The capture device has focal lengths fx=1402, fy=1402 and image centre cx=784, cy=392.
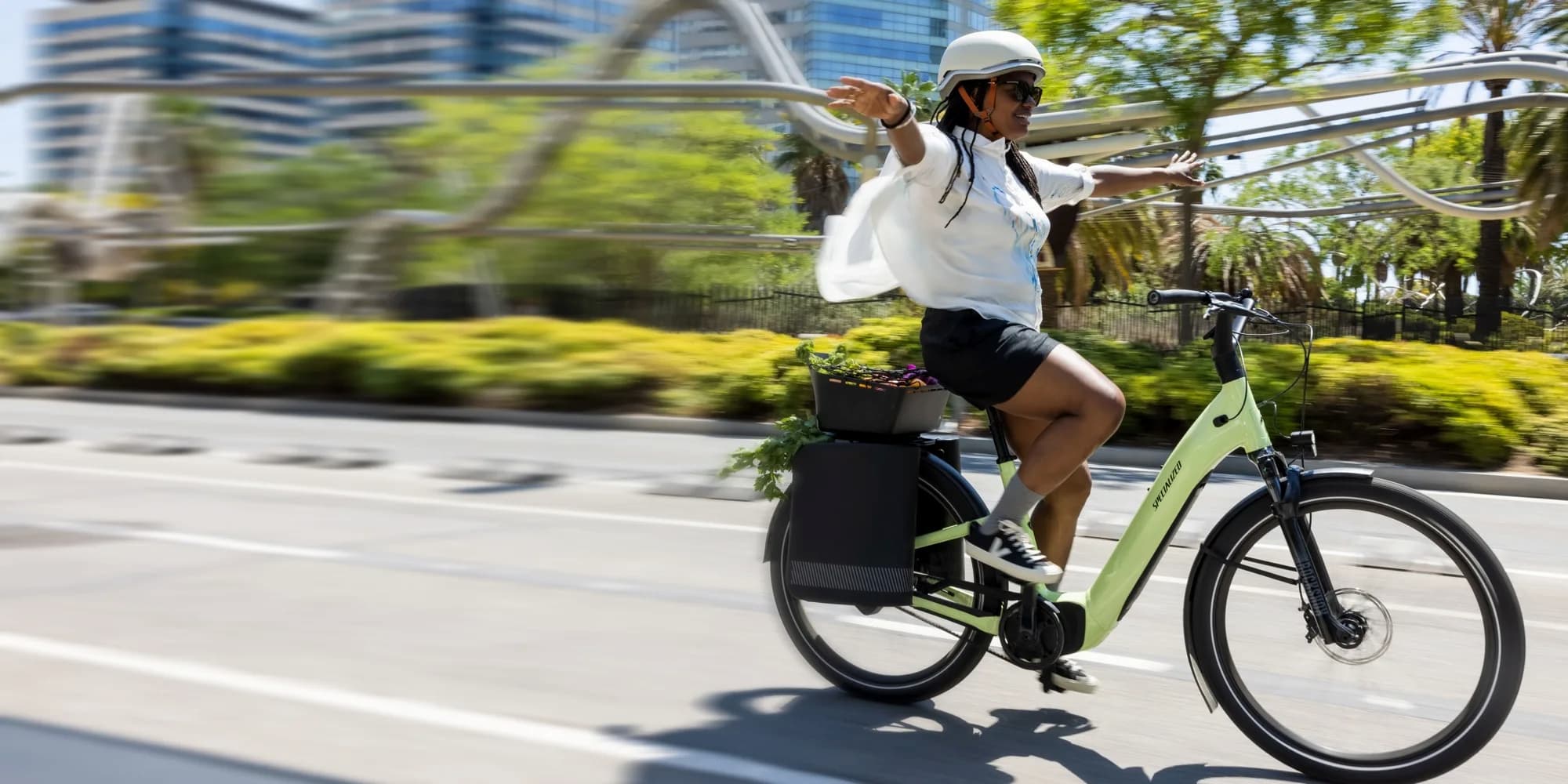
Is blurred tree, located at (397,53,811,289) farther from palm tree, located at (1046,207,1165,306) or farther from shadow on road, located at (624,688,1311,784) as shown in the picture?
shadow on road, located at (624,688,1311,784)

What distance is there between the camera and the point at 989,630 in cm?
386

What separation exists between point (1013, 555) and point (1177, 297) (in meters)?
0.79

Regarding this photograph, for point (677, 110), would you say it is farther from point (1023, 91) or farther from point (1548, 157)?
point (1023, 91)

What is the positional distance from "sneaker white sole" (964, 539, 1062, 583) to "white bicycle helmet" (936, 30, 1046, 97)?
1225mm

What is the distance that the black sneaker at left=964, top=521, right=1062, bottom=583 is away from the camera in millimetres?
3656

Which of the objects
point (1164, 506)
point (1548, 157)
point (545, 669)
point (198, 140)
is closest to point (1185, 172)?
point (1164, 506)

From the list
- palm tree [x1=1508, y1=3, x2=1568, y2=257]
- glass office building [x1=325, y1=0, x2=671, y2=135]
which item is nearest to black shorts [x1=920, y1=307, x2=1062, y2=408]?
palm tree [x1=1508, y1=3, x2=1568, y2=257]

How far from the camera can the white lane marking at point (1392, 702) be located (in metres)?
3.29

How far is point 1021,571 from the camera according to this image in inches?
144

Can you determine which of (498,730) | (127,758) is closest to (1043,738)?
(498,730)

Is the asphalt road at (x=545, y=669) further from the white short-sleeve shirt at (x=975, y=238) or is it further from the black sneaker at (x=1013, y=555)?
the white short-sleeve shirt at (x=975, y=238)

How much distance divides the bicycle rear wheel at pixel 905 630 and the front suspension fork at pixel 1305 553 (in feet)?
2.54

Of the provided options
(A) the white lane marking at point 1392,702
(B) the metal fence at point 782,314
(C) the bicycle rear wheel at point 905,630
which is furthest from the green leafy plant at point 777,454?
(B) the metal fence at point 782,314

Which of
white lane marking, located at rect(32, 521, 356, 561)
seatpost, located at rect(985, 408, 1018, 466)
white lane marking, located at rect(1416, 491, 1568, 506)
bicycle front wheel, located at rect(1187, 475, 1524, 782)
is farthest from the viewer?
white lane marking, located at rect(1416, 491, 1568, 506)
